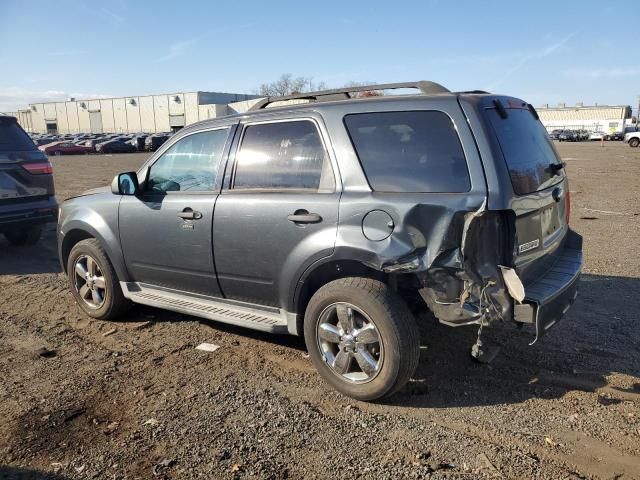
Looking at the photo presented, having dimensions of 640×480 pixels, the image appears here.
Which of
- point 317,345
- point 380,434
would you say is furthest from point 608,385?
point 317,345

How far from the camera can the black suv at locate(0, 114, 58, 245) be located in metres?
7.07

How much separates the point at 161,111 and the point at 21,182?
86217 mm

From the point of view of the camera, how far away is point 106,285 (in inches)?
190

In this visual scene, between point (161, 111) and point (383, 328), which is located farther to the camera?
point (161, 111)

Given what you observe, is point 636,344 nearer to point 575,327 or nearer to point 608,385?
point 575,327

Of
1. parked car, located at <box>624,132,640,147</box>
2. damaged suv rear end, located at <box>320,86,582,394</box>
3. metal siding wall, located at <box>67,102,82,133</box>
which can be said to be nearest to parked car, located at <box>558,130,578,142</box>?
parked car, located at <box>624,132,640,147</box>

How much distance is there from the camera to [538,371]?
3.76 metres

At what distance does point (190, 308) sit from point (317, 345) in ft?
4.24

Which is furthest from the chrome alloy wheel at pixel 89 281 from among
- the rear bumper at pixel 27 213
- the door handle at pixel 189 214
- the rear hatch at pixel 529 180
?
the rear hatch at pixel 529 180

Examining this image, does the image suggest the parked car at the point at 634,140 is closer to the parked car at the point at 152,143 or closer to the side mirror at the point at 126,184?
the parked car at the point at 152,143

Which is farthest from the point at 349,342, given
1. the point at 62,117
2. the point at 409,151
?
the point at 62,117

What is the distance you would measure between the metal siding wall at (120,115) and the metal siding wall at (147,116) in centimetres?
336

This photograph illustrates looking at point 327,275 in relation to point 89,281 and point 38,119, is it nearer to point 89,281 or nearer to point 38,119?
point 89,281

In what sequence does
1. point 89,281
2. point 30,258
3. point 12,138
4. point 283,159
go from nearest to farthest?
point 283,159
point 89,281
point 12,138
point 30,258
